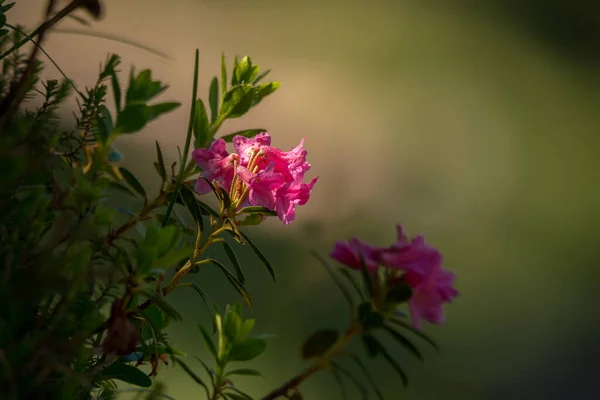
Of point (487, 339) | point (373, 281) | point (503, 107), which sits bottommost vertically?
point (373, 281)

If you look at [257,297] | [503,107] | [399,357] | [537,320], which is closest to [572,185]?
[503,107]

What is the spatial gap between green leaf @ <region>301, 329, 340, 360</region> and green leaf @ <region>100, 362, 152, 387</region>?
0.35ft

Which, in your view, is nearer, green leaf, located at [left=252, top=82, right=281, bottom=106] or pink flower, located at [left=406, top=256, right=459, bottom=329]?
pink flower, located at [left=406, top=256, right=459, bottom=329]

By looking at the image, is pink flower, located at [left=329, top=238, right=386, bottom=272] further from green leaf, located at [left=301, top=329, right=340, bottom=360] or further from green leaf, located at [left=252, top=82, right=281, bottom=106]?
green leaf, located at [left=252, top=82, right=281, bottom=106]

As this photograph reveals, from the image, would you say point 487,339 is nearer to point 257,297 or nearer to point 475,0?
point 257,297

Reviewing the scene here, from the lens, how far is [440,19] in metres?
3.82

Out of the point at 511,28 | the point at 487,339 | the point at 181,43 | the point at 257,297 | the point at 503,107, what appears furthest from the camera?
the point at 511,28

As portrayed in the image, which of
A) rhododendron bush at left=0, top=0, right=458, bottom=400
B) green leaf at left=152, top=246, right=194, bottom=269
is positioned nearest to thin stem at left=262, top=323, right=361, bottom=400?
rhododendron bush at left=0, top=0, right=458, bottom=400

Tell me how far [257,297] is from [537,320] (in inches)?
43.1

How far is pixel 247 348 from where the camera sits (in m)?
0.57

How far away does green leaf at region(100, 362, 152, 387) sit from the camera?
1.61 feet

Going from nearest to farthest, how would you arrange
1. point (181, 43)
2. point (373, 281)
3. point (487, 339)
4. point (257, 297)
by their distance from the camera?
point (373, 281) → point (257, 297) → point (487, 339) → point (181, 43)

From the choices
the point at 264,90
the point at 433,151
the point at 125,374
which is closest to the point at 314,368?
the point at 125,374

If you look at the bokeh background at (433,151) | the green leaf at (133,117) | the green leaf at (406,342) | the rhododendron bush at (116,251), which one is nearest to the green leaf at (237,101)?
the rhododendron bush at (116,251)
